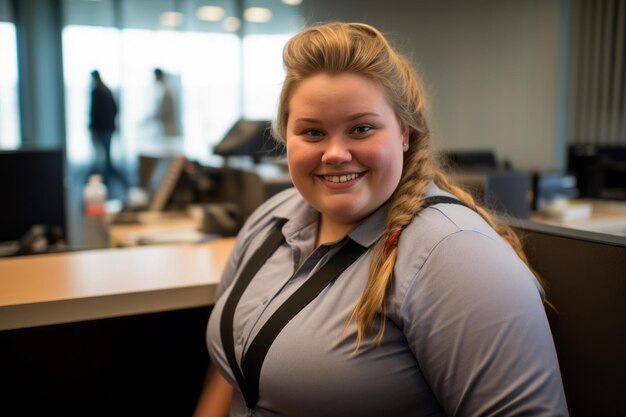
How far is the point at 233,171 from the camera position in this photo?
2473 millimetres

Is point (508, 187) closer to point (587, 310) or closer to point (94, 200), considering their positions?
point (587, 310)

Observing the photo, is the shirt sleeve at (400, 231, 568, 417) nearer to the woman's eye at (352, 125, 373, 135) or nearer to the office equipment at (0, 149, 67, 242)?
Result: the woman's eye at (352, 125, 373, 135)

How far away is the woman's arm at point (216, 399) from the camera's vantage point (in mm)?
1307

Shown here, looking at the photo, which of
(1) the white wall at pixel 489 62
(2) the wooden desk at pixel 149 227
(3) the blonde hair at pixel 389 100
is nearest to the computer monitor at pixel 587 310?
(3) the blonde hair at pixel 389 100

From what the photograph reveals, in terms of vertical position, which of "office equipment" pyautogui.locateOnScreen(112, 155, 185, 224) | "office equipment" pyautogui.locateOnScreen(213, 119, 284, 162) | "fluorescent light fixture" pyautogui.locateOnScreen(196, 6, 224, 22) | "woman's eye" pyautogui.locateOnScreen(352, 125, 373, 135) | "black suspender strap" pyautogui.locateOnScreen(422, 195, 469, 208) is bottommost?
"office equipment" pyautogui.locateOnScreen(112, 155, 185, 224)

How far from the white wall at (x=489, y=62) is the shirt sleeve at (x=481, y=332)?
17.8 feet

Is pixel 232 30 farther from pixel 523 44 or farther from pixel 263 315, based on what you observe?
pixel 263 315

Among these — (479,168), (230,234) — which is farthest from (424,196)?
(479,168)

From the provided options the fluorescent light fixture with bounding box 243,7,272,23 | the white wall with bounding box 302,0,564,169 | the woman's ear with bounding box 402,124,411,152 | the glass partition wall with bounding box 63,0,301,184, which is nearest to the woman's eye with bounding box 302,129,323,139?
the woman's ear with bounding box 402,124,411,152

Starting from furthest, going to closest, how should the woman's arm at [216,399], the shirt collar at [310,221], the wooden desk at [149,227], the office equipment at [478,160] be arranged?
the office equipment at [478,160]
the wooden desk at [149,227]
the woman's arm at [216,399]
the shirt collar at [310,221]

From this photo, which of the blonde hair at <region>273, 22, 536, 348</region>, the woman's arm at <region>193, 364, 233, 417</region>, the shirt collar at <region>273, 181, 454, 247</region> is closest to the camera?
the blonde hair at <region>273, 22, 536, 348</region>

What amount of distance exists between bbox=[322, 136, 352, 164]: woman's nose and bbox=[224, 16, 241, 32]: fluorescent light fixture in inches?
262

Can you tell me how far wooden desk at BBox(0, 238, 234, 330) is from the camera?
3.75 ft

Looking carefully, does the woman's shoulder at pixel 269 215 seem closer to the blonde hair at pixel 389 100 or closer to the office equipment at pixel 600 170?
the blonde hair at pixel 389 100
